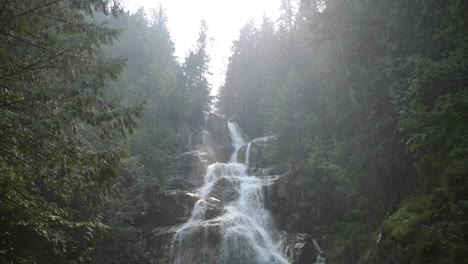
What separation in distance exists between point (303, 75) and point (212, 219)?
47.1 feet

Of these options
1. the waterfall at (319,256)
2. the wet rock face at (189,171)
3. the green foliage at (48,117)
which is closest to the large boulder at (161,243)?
the wet rock face at (189,171)

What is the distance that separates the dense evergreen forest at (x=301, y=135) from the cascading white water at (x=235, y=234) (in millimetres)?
1853

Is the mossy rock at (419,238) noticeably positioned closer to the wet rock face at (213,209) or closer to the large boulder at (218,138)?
the wet rock face at (213,209)

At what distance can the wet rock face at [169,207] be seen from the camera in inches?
695

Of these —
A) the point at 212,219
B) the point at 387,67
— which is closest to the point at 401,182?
the point at 387,67

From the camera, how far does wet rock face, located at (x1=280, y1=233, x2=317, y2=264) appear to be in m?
14.1

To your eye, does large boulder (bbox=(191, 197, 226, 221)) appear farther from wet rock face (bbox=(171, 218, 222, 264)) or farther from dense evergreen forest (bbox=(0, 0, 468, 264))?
dense evergreen forest (bbox=(0, 0, 468, 264))

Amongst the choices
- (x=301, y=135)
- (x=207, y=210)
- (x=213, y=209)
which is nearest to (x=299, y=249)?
(x=213, y=209)

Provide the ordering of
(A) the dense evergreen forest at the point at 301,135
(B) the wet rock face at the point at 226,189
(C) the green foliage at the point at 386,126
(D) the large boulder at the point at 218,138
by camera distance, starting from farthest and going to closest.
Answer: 1. (D) the large boulder at the point at 218,138
2. (B) the wet rock face at the point at 226,189
3. (C) the green foliage at the point at 386,126
4. (A) the dense evergreen forest at the point at 301,135

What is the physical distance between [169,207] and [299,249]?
7.98 meters

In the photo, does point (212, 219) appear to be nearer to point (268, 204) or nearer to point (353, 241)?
point (268, 204)

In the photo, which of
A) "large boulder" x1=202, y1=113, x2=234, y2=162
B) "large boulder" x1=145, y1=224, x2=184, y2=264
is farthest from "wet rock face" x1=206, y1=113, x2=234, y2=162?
"large boulder" x1=145, y1=224, x2=184, y2=264

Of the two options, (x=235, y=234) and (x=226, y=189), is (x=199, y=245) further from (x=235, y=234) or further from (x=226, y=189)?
(x=226, y=189)

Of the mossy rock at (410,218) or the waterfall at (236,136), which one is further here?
the waterfall at (236,136)
